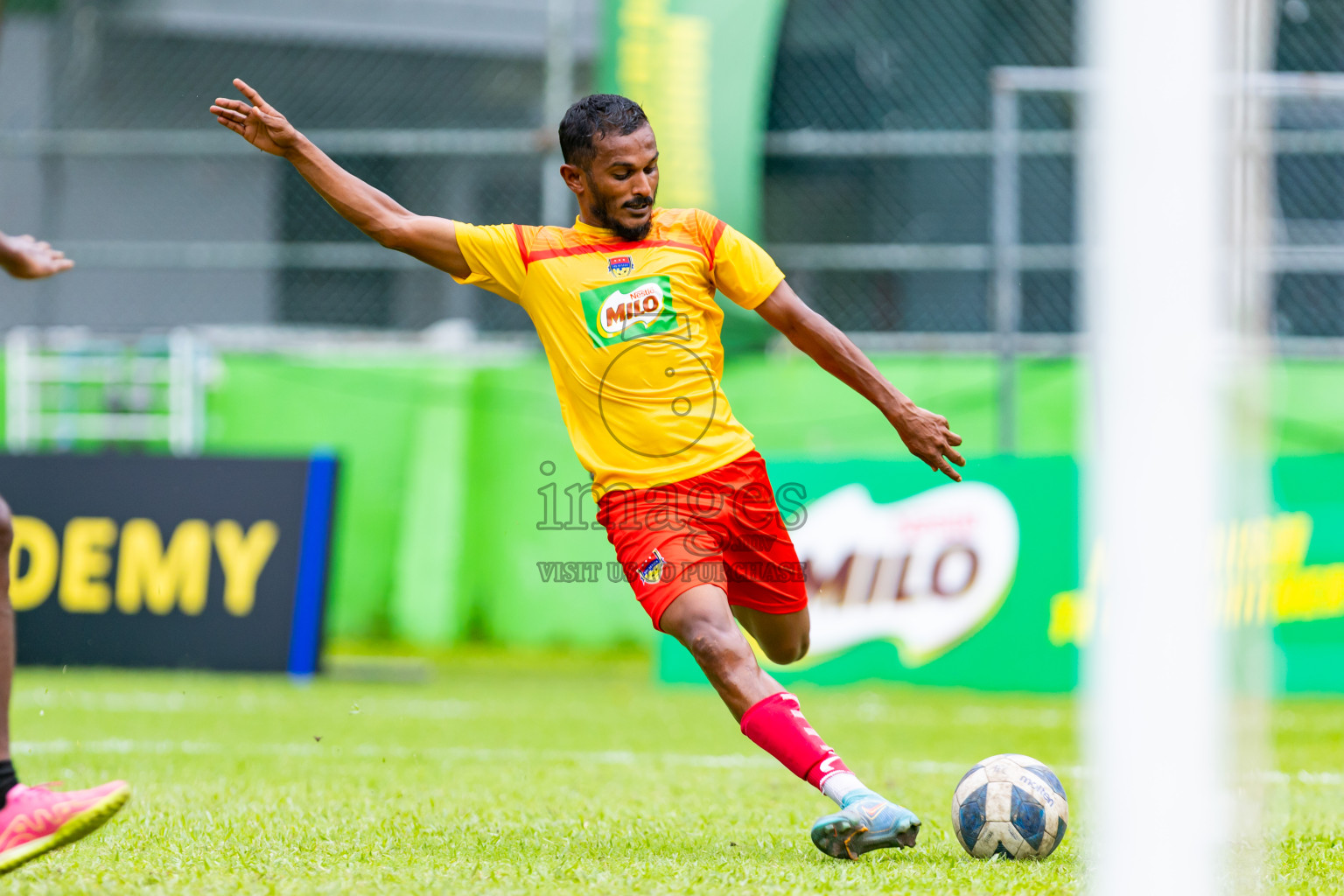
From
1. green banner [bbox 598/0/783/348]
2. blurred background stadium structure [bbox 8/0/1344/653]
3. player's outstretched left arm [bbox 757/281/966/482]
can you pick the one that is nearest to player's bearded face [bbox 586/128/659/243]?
player's outstretched left arm [bbox 757/281/966/482]

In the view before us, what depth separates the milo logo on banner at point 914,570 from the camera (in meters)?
9.10

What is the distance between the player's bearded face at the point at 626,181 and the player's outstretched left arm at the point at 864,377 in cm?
44

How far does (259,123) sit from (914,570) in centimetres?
571

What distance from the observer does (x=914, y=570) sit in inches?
359

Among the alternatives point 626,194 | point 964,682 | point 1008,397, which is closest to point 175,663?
point 964,682

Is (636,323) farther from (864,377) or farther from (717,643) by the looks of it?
(717,643)

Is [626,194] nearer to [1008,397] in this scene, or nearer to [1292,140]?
[1008,397]

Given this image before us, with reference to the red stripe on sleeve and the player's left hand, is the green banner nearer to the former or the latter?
the red stripe on sleeve

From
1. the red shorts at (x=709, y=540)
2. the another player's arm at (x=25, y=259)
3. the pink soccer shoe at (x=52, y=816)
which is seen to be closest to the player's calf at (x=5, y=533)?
the pink soccer shoe at (x=52, y=816)

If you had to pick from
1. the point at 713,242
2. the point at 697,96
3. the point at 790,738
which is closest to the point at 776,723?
the point at 790,738

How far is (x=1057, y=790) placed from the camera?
13.7 feet

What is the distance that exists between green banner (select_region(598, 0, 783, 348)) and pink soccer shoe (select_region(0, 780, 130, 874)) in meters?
7.79

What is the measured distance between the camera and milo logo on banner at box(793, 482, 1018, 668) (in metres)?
9.10

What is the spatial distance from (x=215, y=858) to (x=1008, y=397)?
7320mm
